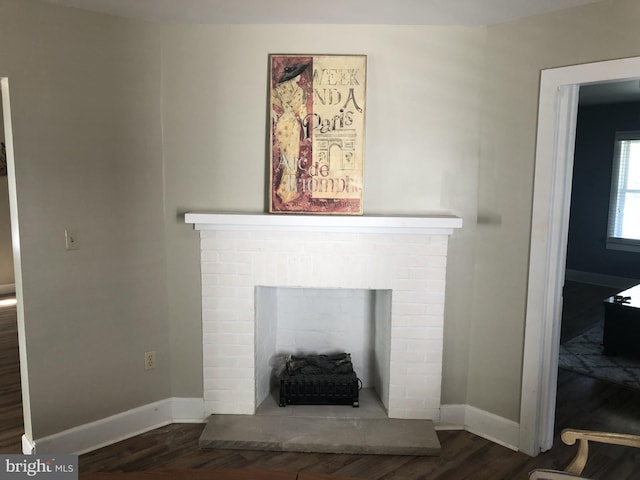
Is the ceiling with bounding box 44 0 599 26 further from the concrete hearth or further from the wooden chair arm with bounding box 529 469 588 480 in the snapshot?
the concrete hearth

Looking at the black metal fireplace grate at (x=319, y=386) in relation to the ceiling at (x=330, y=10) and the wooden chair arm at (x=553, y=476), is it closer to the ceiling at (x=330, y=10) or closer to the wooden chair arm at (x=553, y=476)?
the wooden chair arm at (x=553, y=476)

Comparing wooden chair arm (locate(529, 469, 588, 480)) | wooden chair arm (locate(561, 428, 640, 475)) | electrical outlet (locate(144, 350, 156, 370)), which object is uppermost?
wooden chair arm (locate(561, 428, 640, 475))

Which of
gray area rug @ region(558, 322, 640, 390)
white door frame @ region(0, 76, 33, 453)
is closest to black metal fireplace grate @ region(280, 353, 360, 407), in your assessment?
white door frame @ region(0, 76, 33, 453)

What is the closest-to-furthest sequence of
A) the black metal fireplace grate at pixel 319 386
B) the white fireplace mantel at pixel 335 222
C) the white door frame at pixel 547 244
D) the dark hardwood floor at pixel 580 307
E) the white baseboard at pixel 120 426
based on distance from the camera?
1. the white door frame at pixel 547 244
2. the white baseboard at pixel 120 426
3. the white fireplace mantel at pixel 335 222
4. the black metal fireplace grate at pixel 319 386
5. the dark hardwood floor at pixel 580 307

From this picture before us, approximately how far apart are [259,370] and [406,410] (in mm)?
942

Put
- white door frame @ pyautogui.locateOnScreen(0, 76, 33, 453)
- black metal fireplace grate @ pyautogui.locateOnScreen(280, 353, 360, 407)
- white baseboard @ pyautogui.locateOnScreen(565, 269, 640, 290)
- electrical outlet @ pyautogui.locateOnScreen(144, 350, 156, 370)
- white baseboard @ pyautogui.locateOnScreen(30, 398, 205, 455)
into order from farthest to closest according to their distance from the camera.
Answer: white baseboard @ pyautogui.locateOnScreen(565, 269, 640, 290) < black metal fireplace grate @ pyautogui.locateOnScreen(280, 353, 360, 407) < electrical outlet @ pyautogui.locateOnScreen(144, 350, 156, 370) < white baseboard @ pyautogui.locateOnScreen(30, 398, 205, 455) < white door frame @ pyautogui.locateOnScreen(0, 76, 33, 453)

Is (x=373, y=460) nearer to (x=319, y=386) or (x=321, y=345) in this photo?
(x=319, y=386)

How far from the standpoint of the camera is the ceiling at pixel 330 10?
2.46 meters

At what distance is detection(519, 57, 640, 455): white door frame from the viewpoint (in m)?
2.61

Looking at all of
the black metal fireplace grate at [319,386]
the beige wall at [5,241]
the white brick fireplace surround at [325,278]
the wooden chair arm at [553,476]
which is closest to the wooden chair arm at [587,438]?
the wooden chair arm at [553,476]

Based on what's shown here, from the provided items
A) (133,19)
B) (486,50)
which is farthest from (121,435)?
(486,50)

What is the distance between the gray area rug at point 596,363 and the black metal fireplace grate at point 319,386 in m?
2.00

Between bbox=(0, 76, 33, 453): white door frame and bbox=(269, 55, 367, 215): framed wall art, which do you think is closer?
bbox=(0, 76, 33, 453): white door frame

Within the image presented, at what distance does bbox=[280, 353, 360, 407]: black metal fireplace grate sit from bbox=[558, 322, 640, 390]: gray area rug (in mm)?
2005
